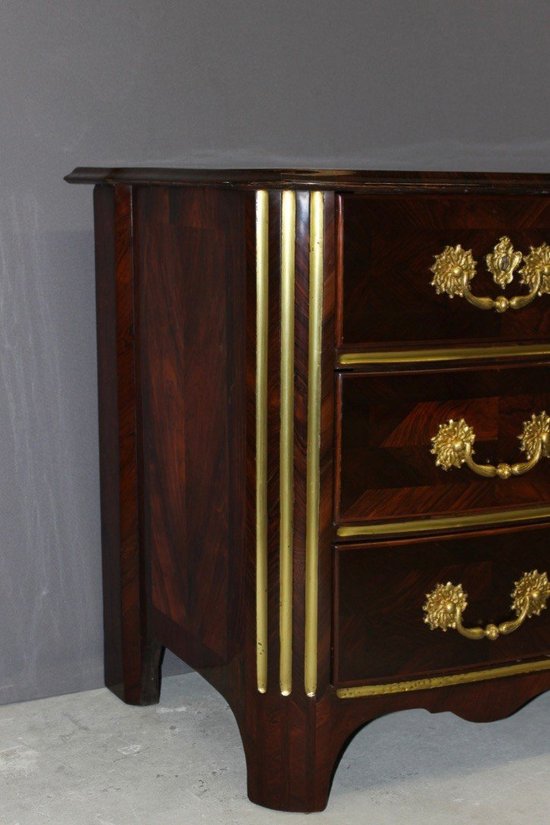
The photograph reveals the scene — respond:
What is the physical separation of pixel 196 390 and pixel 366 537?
318mm

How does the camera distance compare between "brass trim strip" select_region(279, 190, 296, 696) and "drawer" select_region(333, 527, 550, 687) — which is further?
"drawer" select_region(333, 527, 550, 687)

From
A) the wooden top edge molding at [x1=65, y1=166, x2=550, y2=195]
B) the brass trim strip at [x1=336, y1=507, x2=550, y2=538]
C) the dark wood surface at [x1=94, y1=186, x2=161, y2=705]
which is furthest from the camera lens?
the dark wood surface at [x1=94, y1=186, x2=161, y2=705]

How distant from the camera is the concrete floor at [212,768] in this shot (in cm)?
165

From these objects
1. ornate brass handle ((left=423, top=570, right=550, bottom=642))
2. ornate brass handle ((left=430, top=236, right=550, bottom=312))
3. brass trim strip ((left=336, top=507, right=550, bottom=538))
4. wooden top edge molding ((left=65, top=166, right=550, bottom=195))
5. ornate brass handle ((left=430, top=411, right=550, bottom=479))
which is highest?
wooden top edge molding ((left=65, top=166, right=550, bottom=195))

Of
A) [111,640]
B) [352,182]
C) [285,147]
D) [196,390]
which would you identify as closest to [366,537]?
[196,390]

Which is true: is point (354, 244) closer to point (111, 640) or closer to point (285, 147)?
point (285, 147)

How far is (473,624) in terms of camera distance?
1.70 metres

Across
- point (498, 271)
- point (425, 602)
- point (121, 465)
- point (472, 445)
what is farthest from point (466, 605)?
point (121, 465)

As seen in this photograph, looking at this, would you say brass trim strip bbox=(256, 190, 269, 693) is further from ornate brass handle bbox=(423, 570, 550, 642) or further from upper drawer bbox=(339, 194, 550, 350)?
ornate brass handle bbox=(423, 570, 550, 642)

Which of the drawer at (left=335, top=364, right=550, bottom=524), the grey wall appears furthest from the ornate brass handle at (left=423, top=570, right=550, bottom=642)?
the grey wall

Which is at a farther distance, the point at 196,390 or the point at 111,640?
the point at 111,640

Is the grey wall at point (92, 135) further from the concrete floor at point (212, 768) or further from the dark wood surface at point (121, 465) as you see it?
the concrete floor at point (212, 768)

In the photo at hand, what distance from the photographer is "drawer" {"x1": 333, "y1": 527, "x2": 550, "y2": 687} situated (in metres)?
1.62

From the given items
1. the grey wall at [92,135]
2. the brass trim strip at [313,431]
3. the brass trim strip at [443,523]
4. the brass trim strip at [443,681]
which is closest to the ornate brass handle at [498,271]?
the brass trim strip at [313,431]
